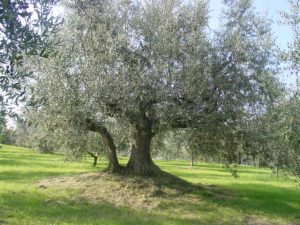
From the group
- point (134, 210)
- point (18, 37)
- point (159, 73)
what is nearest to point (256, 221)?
point (134, 210)

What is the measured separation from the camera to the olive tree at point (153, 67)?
17828 mm

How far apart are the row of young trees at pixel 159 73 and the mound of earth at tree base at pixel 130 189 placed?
291 centimetres

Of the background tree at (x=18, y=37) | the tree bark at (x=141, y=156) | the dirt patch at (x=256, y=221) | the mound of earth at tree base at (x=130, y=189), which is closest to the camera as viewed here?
the background tree at (x=18, y=37)

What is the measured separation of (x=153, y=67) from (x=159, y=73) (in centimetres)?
57

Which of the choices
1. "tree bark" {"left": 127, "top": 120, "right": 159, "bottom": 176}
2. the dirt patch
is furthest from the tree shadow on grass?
"tree bark" {"left": 127, "top": 120, "right": 159, "bottom": 176}

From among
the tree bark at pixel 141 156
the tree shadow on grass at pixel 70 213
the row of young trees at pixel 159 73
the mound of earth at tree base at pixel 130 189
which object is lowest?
the tree shadow on grass at pixel 70 213

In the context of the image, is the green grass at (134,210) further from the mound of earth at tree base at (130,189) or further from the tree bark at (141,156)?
the tree bark at (141,156)

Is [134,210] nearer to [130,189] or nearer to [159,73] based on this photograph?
[130,189]

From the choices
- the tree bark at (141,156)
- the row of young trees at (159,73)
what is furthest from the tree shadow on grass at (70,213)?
the tree bark at (141,156)

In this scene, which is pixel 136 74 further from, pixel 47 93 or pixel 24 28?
pixel 24 28

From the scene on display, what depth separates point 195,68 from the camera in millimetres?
17984

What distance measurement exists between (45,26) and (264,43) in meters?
12.2

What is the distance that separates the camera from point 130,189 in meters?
20.5

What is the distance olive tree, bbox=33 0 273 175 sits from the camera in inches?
702
